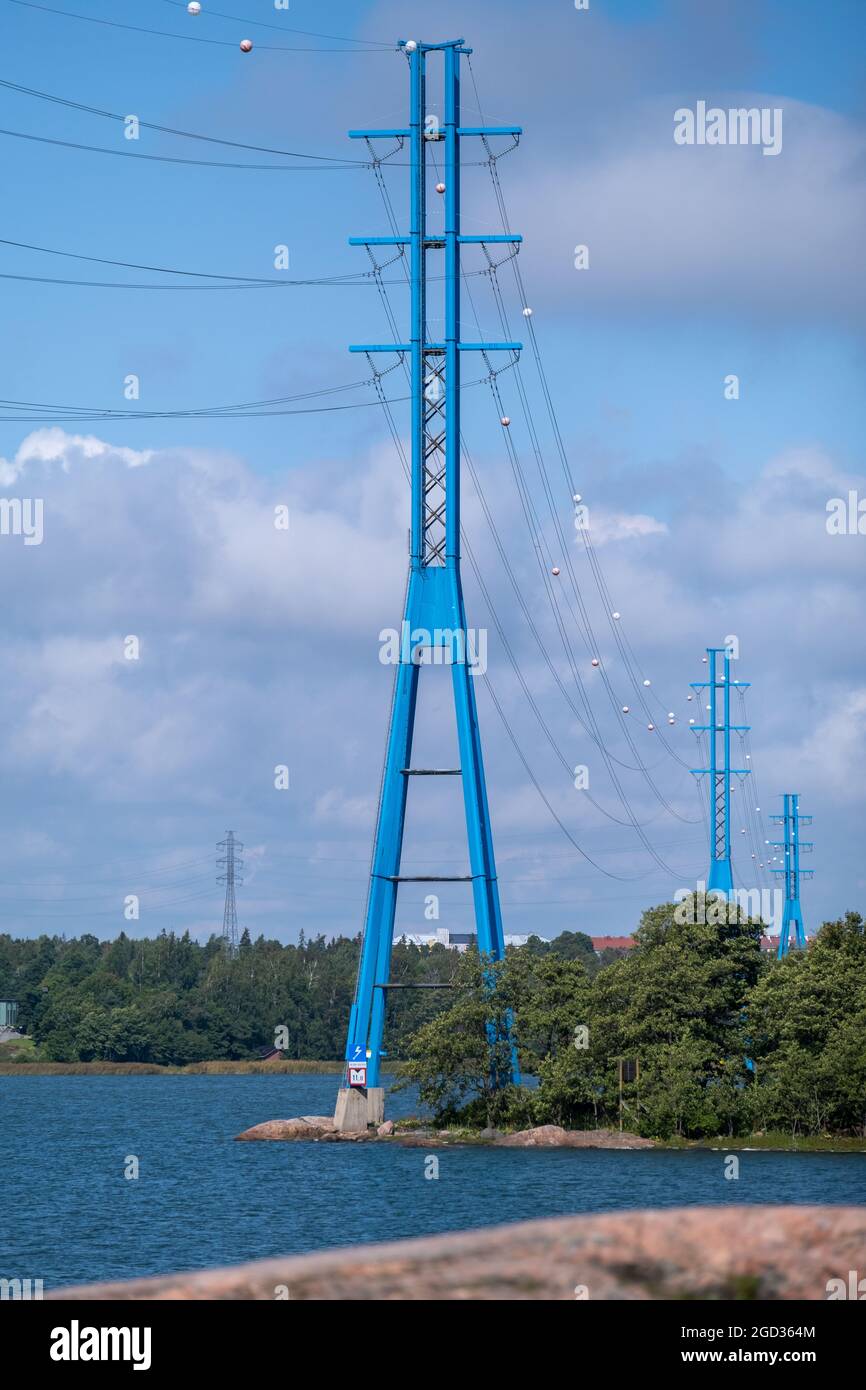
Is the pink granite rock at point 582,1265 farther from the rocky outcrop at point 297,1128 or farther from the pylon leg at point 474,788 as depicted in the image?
the rocky outcrop at point 297,1128

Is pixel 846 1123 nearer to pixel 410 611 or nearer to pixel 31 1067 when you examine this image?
pixel 410 611

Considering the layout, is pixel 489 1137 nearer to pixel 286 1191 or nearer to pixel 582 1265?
pixel 286 1191

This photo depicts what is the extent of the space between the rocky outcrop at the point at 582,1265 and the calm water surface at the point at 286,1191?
32.2 m

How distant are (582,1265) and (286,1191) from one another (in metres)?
52.7

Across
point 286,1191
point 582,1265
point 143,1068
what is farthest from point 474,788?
point 143,1068

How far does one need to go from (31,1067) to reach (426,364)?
443ft

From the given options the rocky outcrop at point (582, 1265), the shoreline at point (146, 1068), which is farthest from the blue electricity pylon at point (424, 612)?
the shoreline at point (146, 1068)

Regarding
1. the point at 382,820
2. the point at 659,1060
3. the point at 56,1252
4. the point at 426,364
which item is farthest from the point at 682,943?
the point at 56,1252

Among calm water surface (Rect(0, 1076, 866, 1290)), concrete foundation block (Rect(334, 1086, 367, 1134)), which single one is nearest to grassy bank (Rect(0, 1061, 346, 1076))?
calm water surface (Rect(0, 1076, 866, 1290))

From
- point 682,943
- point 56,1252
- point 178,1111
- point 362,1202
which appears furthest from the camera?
point 178,1111

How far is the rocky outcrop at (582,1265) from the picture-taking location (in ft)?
22.8

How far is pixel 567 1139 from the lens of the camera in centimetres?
7425

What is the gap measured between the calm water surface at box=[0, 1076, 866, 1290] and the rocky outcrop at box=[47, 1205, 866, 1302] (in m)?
32.2
